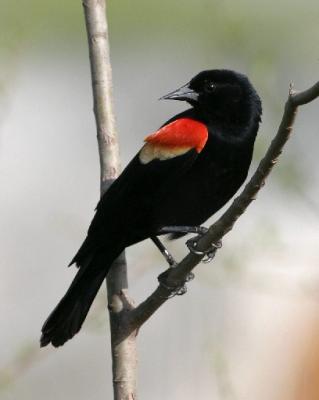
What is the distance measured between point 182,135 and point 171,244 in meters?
0.89

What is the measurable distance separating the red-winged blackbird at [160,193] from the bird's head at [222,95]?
0.05 m

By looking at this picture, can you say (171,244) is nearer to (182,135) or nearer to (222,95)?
(222,95)

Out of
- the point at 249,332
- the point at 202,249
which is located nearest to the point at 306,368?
the point at 249,332

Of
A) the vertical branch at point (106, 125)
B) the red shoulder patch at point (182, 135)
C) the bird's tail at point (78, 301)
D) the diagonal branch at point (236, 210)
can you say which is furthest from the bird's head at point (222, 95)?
the diagonal branch at point (236, 210)

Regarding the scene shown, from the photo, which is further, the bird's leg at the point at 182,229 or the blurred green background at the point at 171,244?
the blurred green background at the point at 171,244

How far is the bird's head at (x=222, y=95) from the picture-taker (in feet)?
11.5

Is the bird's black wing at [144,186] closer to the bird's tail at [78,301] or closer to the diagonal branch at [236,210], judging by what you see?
the bird's tail at [78,301]

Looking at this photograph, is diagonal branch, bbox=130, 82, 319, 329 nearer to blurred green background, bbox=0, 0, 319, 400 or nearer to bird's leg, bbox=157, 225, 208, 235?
bird's leg, bbox=157, 225, 208, 235

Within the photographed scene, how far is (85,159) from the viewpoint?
5488mm

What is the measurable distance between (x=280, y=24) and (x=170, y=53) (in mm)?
761

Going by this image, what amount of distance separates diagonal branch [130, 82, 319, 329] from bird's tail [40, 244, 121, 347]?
0.31 metres

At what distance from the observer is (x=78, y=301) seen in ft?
11.0

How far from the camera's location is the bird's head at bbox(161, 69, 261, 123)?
138 inches

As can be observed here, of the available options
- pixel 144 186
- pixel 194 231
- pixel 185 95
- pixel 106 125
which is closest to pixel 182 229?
pixel 194 231
